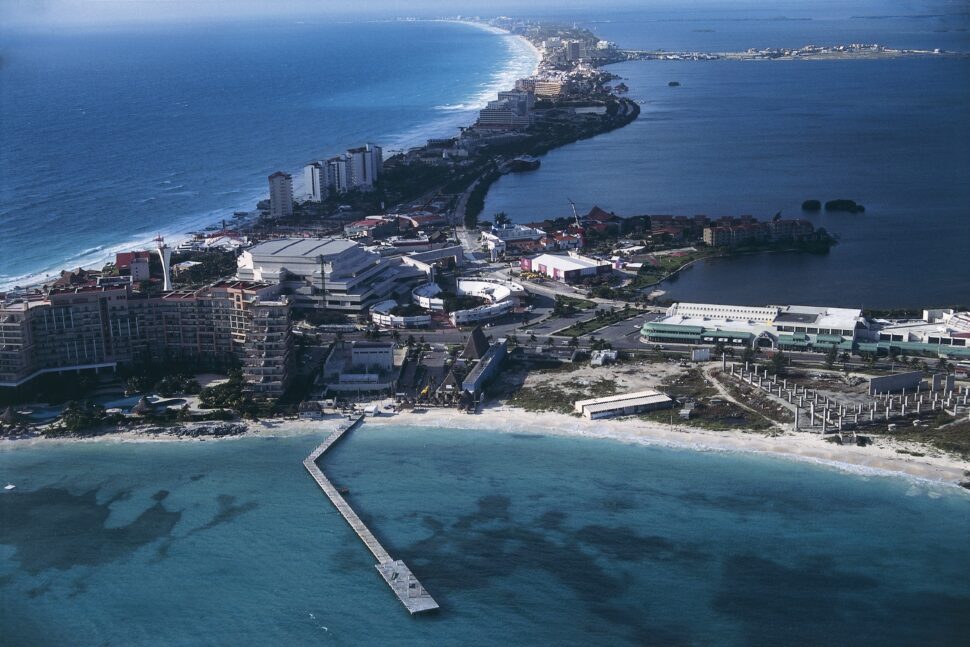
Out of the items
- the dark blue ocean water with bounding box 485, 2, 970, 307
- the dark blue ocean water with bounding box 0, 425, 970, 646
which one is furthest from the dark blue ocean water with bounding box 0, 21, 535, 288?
the dark blue ocean water with bounding box 485, 2, 970, 307

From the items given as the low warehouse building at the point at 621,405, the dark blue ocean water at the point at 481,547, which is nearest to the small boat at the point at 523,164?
the low warehouse building at the point at 621,405

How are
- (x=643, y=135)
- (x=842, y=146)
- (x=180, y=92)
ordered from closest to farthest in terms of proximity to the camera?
1. (x=842, y=146)
2. (x=643, y=135)
3. (x=180, y=92)

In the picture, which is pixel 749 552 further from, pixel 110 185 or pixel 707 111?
pixel 707 111

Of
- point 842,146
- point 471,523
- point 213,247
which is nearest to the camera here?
point 471,523

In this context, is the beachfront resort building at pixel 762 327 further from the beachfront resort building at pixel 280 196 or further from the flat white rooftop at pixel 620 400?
the beachfront resort building at pixel 280 196

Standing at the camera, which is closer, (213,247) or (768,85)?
(213,247)

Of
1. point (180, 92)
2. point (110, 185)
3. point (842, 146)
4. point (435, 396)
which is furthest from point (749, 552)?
point (180, 92)

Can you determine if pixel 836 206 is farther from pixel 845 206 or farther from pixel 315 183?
pixel 315 183

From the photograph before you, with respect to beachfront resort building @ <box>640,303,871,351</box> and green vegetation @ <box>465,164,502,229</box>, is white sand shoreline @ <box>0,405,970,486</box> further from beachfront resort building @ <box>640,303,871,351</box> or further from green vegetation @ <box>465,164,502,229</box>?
green vegetation @ <box>465,164,502,229</box>
